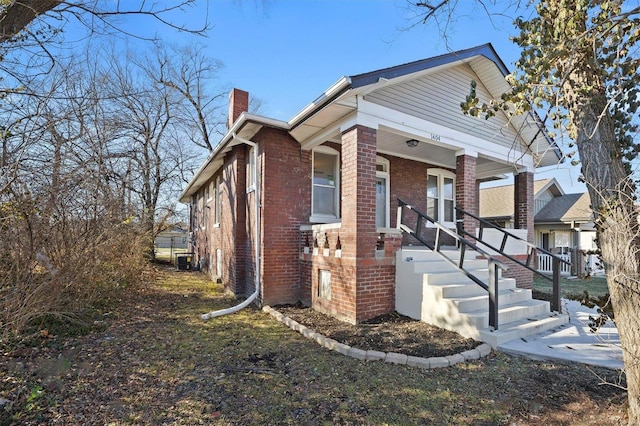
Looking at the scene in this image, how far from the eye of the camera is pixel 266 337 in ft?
17.7

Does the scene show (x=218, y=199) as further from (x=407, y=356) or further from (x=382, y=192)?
(x=407, y=356)

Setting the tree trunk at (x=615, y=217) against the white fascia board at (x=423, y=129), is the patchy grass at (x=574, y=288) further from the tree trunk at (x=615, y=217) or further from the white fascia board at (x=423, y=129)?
the tree trunk at (x=615, y=217)

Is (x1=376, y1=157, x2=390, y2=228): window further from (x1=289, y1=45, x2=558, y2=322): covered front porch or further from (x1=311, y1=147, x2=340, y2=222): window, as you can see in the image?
(x1=311, y1=147, x2=340, y2=222): window

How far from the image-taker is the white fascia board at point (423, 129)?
19.8 ft

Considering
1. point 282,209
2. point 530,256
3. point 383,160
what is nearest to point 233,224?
point 282,209

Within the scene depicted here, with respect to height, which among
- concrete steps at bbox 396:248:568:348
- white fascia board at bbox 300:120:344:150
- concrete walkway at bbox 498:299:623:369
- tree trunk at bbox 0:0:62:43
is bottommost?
concrete walkway at bbox 498:299:623:369

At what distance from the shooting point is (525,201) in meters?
9.32

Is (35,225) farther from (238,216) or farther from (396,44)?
(396,44)

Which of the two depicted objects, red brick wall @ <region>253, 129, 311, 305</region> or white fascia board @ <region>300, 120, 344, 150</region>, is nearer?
white fascia board @ <region>300, 120, 344, 150</region>

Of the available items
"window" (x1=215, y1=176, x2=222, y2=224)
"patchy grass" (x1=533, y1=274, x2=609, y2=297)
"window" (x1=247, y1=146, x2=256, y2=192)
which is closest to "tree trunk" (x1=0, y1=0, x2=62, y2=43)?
"window" (x1=247, y1=146, x2=256, y2=192)

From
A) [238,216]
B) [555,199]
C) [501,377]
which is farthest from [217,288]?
[555,199]

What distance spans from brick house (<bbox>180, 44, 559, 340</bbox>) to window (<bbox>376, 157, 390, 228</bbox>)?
28 millimetres

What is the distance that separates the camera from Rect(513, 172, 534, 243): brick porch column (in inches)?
367

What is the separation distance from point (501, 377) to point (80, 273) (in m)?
6.51
